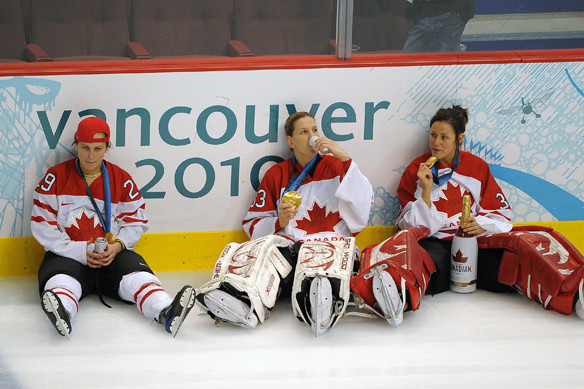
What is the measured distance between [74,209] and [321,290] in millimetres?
1204

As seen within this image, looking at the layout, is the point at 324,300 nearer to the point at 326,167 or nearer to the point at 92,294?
the point at 326,167

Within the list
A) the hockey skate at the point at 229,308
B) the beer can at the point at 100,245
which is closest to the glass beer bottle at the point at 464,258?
the hockey skate at the point at 229,308

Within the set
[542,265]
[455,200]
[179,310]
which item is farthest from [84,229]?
[542,265]

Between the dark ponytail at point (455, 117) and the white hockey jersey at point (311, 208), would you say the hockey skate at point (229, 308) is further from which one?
the dark ponytail at point (455, 117)

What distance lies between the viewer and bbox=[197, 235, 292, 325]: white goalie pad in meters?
3.06

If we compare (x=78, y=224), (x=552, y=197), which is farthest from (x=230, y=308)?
(x=552, y=197)

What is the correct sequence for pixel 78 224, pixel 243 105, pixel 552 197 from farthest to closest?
1. pixel 552 197
2. pixel 243 105
3. pixel 78 224

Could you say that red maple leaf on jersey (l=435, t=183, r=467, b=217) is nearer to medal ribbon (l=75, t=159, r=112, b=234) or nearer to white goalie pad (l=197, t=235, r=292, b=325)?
white goalie pad (l=197, t=235, r=292, b=325)

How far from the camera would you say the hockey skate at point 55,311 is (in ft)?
9.55

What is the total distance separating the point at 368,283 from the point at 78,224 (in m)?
1.32

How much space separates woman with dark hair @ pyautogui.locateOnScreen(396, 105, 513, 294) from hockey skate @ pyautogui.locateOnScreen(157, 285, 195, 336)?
1.12 m

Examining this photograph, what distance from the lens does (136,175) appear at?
3.65m

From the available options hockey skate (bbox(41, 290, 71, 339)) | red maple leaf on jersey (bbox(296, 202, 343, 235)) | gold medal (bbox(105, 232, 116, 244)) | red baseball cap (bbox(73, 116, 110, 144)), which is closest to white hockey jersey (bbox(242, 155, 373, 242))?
red maple leaf on jersey (bbox(296, 202, 343, 235))

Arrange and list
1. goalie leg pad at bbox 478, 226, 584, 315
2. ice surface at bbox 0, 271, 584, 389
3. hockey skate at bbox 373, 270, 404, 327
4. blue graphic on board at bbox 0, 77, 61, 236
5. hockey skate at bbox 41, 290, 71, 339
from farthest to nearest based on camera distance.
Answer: blue graphic on board at bbox 0, 77, 61, 236, goalie leg pad at bbox 478, 226, 584, 315, hockey skate at bbox 373, 270, 404, 327, hockey skate at bbox 41, 290, 71, 339, ice surface at bbox 0, 271, 584, 389
